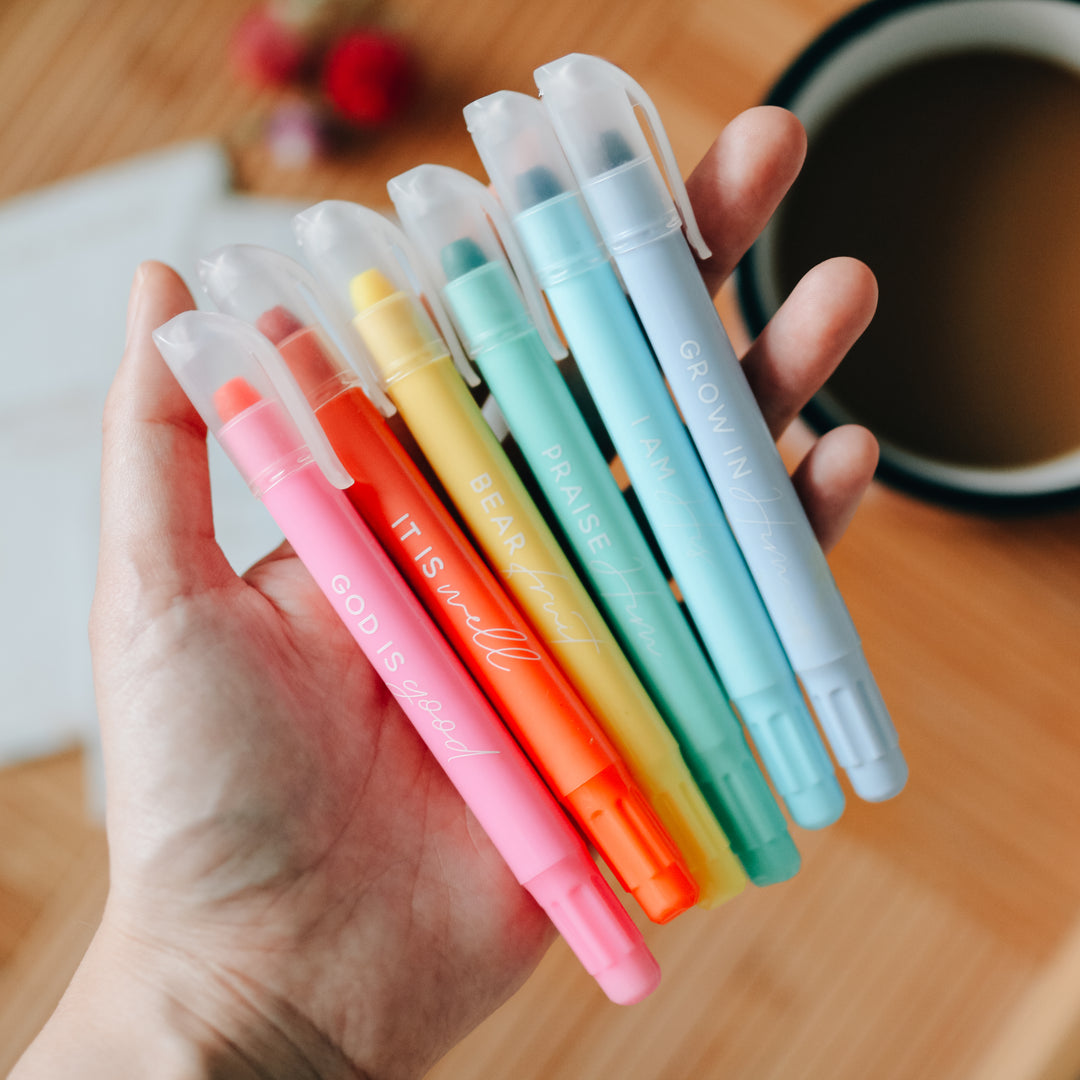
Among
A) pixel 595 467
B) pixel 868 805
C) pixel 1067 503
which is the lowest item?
pixel 868 805

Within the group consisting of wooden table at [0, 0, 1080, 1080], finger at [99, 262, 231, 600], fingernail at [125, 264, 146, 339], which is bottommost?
wooden table at [0, 0, 1080, 1080]

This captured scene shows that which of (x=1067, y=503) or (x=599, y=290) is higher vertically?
(x=599, y=290)

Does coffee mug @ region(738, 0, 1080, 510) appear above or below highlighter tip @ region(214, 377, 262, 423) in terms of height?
below

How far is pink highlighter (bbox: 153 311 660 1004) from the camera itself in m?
0.33

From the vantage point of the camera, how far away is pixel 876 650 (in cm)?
47

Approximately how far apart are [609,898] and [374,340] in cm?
21

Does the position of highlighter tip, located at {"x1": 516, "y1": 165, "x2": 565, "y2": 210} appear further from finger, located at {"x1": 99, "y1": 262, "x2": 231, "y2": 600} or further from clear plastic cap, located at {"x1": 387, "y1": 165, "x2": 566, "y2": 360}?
finger, located at {"x1": 99, "y1": 262, "x2": 231, "y2": 600}

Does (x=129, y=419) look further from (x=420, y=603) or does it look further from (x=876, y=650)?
(x=876, y=650)

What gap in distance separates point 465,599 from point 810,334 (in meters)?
0.16

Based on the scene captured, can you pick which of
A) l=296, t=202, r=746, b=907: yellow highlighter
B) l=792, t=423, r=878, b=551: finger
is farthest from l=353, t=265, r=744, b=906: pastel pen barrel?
l=792, t=423, r=878, b=551: finger

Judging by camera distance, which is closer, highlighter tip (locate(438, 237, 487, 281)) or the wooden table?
highlighter tip (locate(438, 237, 487, 281))

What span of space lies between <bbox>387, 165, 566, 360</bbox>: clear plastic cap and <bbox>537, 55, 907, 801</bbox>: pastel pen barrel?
0.03 m

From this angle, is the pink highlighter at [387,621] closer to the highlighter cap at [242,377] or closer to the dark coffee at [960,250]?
the highlighter cap at [242,377]

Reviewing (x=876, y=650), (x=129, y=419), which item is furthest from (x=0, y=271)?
(x=876, y=650)
